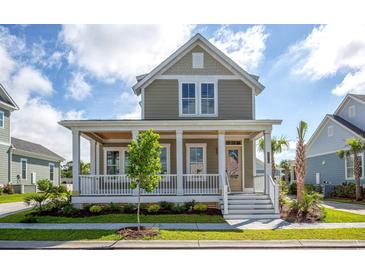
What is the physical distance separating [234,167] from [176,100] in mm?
4701

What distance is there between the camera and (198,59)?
648 inches

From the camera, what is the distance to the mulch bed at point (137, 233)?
8875mm

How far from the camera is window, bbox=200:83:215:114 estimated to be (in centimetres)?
1625

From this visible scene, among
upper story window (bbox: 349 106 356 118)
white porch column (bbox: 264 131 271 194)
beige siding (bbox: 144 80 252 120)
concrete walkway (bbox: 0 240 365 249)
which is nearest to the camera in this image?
concrete walkway (bbox: 0 240 365 249)

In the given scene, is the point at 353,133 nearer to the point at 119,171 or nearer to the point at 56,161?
the point at 119,171

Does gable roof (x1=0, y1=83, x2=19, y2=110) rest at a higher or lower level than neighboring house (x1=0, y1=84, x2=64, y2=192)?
higher

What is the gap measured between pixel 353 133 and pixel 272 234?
51.7 feet

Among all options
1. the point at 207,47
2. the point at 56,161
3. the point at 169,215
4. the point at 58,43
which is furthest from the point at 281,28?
the point at 56,161

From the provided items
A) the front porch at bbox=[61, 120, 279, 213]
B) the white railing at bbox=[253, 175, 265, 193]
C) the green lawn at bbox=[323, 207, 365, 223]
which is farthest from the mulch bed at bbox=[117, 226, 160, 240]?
the white railing at bbox=[253, 175, 265, 193]

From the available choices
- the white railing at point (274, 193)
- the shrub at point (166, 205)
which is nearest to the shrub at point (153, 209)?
the shrub at point (166, 205)

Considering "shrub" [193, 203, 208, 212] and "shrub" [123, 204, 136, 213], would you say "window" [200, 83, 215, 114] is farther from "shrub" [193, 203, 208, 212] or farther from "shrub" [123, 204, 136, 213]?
"shrub" [123, 204, 136, 213]

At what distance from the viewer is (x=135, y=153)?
394 inches

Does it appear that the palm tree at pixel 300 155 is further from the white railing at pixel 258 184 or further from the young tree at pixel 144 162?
the young tree at pixel 144 162

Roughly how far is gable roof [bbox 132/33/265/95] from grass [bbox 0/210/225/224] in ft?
22.9
